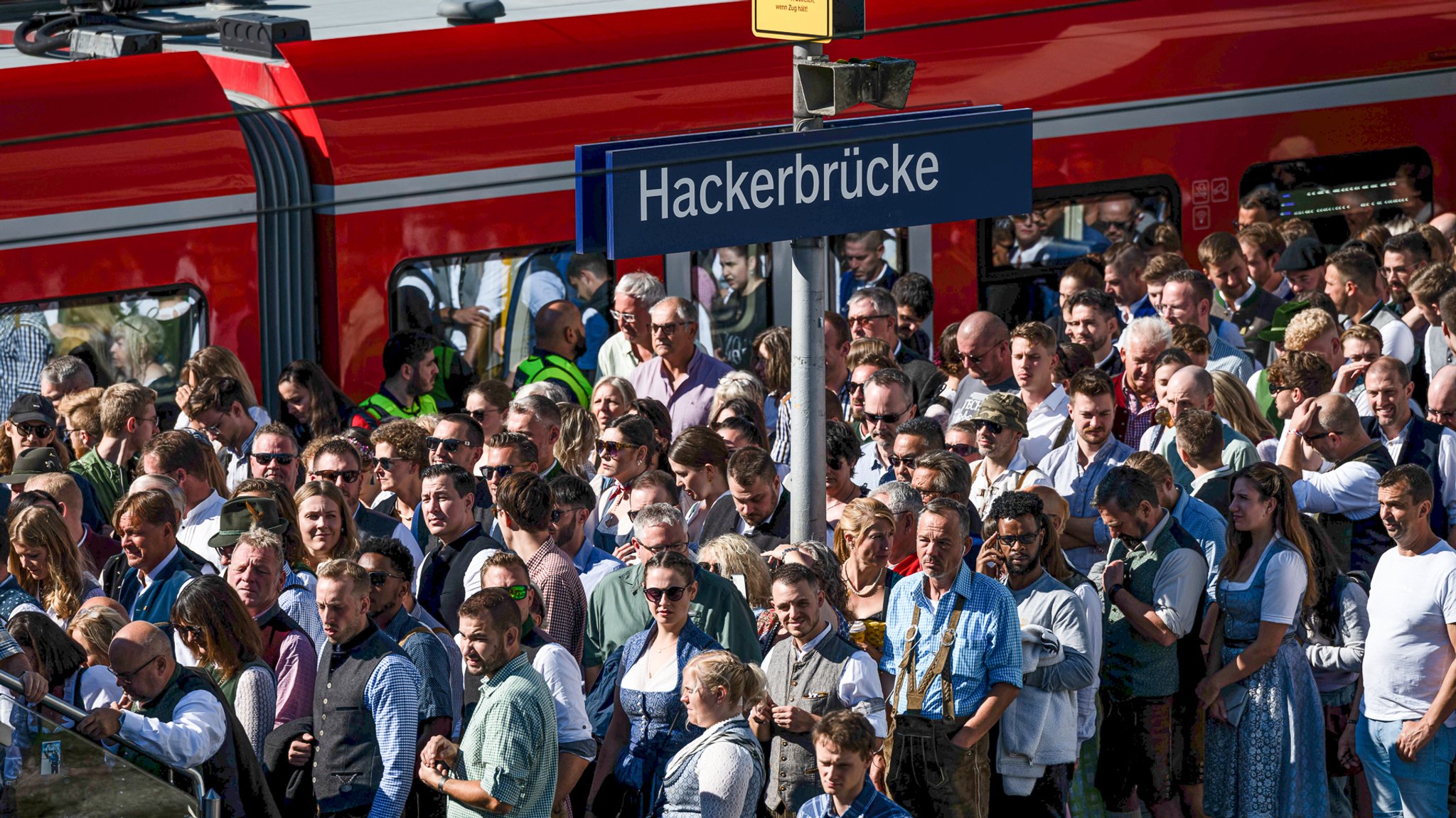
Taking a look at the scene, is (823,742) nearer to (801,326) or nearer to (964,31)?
(801,326)

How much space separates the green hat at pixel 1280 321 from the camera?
11133 millimetres

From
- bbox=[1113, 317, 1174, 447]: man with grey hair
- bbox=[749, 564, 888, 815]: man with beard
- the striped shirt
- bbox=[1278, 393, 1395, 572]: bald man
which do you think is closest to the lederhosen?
bbox=[749, 564, 888, 815]: man with beard

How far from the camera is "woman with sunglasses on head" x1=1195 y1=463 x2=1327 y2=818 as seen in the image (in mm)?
7707

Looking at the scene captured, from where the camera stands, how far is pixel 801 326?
7574 mm

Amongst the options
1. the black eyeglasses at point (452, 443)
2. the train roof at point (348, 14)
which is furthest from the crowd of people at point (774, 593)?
the train roof at point (348, 14)

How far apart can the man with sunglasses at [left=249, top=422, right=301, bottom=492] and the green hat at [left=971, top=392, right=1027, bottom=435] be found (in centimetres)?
284

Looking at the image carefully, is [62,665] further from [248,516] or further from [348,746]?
[248,516]

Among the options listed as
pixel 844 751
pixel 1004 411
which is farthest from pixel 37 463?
pixel 844 751

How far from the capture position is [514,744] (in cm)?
664

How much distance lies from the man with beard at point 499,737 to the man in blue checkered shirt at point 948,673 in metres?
1.25

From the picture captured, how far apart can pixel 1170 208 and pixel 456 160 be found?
4.51m

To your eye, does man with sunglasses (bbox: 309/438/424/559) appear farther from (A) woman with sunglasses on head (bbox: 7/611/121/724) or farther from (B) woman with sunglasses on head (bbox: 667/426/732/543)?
(A) woman with sunglasses on head (bbox: 7/611/121/724)

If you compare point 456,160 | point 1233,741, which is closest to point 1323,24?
point 456,160

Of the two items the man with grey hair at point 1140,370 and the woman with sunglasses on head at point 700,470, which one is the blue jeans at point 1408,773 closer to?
the man with grey hair at point 1140,370
